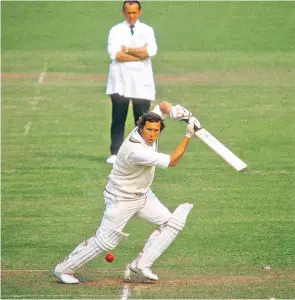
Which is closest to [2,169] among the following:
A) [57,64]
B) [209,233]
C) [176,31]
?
[209,233]

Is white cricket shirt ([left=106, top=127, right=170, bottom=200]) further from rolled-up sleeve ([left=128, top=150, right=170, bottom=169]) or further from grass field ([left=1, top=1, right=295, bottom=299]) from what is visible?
grass field ([left=1, top=1, right=295, bottom=299])

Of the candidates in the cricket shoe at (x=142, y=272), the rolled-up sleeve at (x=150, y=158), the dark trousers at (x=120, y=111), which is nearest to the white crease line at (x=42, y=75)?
the dark trousers at (x=120, y=111)

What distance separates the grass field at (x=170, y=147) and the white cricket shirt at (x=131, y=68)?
1207mm

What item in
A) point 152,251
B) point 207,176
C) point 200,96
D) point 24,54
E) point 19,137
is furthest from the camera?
point 24,54

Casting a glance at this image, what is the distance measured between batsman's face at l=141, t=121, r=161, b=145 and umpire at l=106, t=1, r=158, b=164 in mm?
5246

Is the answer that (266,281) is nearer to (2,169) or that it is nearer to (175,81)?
(2,169)

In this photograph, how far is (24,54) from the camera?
82.3 ft

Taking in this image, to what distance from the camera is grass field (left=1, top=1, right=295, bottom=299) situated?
1166 cm

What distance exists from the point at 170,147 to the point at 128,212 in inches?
264

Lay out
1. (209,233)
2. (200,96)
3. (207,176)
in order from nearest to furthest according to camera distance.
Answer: (209,233) < (207,176) < (200,96)

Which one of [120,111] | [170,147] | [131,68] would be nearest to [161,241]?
[120,111]

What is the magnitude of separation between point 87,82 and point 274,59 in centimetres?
419

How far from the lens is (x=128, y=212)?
11047 mm

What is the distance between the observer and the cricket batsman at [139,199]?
10.8 m
